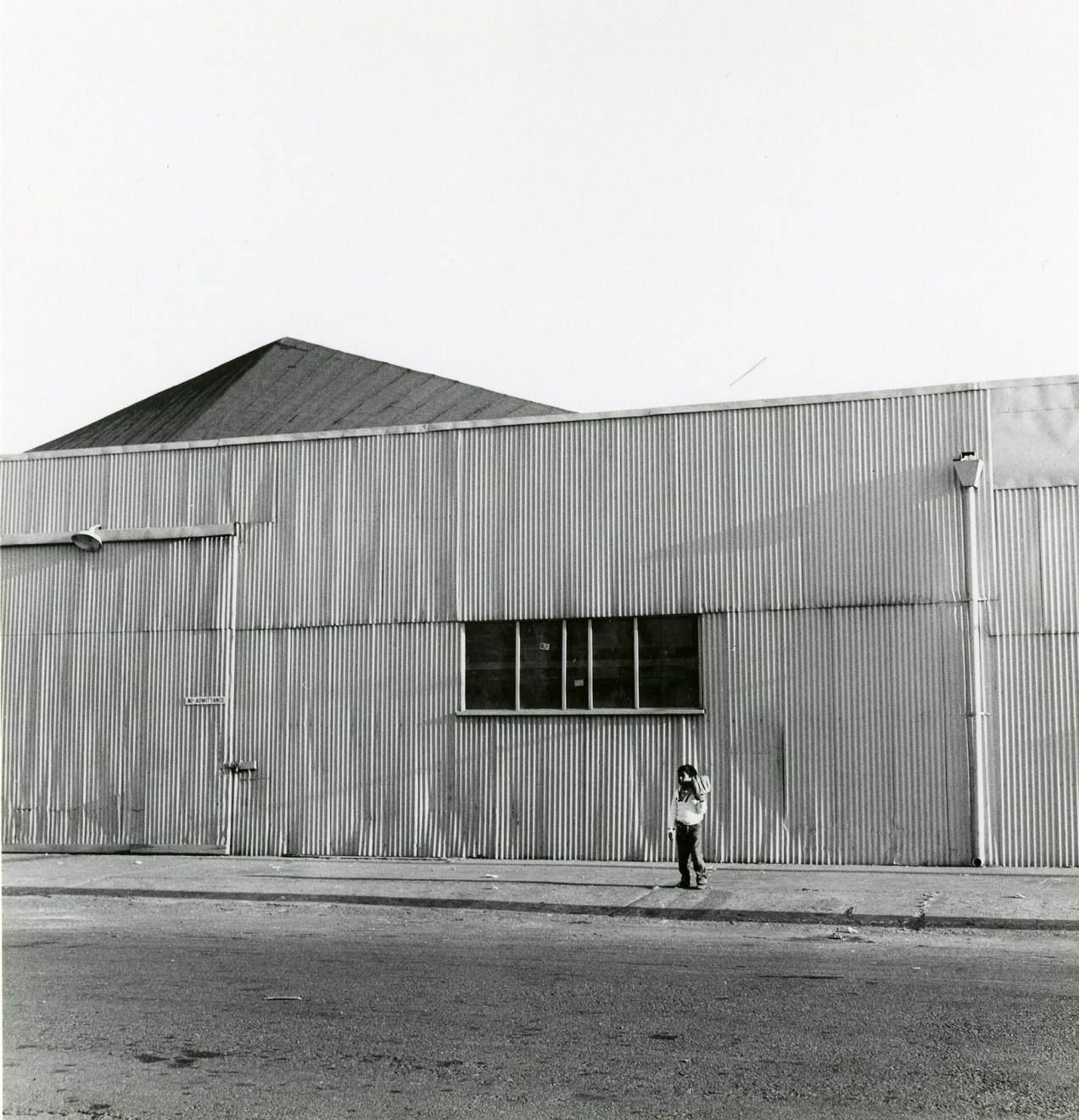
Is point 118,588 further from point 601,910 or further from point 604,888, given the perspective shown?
point 601,910

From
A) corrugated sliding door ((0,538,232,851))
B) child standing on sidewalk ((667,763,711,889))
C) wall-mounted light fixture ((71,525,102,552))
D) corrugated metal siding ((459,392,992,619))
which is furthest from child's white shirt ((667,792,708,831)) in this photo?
wall-mounted light fixture ((71,525,102,552))

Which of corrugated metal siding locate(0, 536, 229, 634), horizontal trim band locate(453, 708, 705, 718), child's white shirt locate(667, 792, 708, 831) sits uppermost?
corrugated metal siding locate(0, 536, 229, 634)

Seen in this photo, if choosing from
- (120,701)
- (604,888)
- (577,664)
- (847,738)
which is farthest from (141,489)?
(847,738)

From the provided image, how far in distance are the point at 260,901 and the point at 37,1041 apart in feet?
24.0

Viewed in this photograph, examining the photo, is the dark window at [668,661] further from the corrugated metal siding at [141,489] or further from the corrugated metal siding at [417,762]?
the corrugated metal siding at [141,489]

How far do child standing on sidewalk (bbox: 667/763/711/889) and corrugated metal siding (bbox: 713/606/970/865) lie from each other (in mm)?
2378

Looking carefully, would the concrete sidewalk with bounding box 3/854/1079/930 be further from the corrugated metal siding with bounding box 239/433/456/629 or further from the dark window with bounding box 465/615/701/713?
the corrugated metal siding with bounding box 239/433/456/629

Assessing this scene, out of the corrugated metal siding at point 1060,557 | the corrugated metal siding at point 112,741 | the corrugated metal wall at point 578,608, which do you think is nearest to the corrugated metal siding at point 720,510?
the corrugated metal wall at point 578,608

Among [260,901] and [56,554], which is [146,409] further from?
[260,901]

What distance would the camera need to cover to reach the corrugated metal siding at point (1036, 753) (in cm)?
1638

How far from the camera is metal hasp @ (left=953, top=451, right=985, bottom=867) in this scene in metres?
16.5

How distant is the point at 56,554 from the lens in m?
20.3

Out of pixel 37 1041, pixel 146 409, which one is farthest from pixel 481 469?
pixel 146 409

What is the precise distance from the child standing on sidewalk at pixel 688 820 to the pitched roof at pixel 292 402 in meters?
13.9
